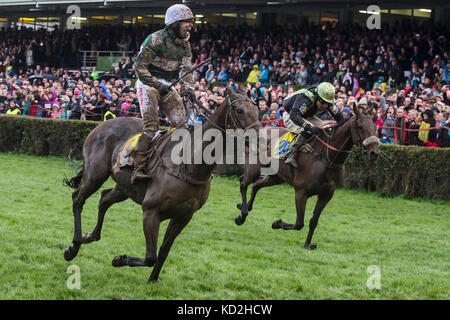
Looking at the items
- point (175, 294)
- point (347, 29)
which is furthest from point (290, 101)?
point (347, 29)

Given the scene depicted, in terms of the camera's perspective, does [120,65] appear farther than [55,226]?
Yes

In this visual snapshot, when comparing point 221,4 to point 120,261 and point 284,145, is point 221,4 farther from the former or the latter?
point 120,261

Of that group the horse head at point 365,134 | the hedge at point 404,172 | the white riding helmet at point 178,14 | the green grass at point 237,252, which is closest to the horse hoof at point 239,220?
the green grass at point 237,252

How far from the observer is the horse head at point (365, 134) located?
8.23m

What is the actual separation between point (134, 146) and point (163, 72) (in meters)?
0.78

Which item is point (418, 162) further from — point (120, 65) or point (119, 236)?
point (120, 65)

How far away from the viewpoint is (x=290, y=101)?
952 cm

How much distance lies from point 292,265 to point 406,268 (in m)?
1.26

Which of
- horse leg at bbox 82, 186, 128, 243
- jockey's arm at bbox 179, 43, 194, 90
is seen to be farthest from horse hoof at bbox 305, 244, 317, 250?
jockey's arm at bbox 179, 43, 194, 90

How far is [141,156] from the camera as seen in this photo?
6.38 meters

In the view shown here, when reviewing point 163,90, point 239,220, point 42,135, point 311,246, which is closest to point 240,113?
point 163,90

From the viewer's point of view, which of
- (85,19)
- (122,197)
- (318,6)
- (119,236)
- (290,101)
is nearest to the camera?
(122,197)

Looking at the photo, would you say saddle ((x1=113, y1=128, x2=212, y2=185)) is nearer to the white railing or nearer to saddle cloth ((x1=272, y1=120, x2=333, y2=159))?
saddle cloth ((x1=272, y1=120, x2=333, y2=159))

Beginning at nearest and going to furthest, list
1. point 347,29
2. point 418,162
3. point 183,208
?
1. point 183,208
2. point 418,162
3. point 347,29
